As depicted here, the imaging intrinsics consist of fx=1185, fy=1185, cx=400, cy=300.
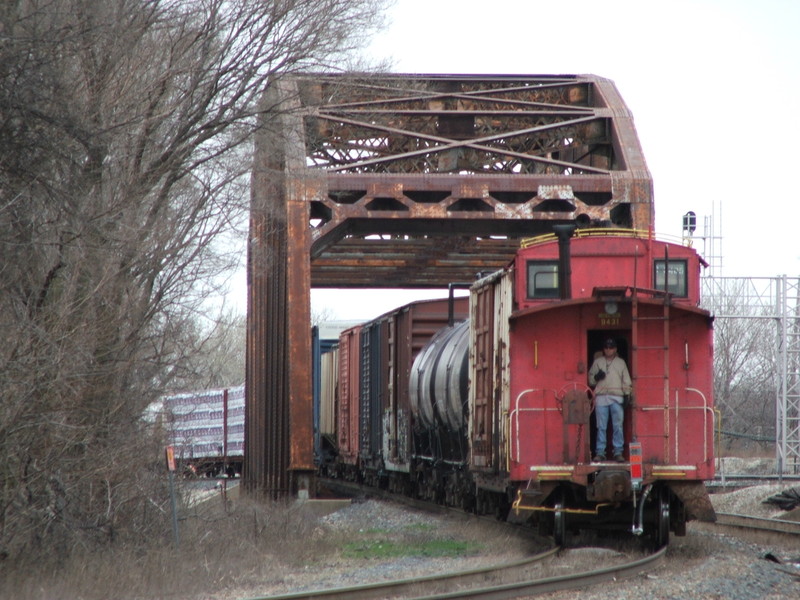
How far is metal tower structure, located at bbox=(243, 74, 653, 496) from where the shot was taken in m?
19.8

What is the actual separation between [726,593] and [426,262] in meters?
24.4

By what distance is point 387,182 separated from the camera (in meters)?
22.1

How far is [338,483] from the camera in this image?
3108 centimetres

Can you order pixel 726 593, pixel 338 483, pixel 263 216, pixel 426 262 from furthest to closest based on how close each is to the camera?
pixel 426 262 → pixel 338 483 → pixel 263 216 → pixel 726 593

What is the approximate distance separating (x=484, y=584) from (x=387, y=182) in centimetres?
1247

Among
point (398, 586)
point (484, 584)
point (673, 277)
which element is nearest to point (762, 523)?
point (673, 277)

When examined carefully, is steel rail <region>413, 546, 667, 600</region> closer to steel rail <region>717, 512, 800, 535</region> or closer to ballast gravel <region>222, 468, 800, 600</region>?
ballast gravel <region>222, 468, 800, 600</region>

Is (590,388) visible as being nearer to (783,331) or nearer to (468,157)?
(468,157)

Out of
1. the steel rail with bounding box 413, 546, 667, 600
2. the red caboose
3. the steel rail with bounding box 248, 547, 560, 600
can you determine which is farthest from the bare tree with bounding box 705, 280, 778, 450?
the steel rail with bounding box 248, 547, 560, 600

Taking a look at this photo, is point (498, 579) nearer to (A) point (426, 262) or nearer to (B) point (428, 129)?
(B) point (428, 129)

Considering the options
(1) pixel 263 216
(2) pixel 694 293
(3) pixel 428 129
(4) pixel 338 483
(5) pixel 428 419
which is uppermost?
(3) pixel 428 129

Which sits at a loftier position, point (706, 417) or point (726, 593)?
point (706, 417)

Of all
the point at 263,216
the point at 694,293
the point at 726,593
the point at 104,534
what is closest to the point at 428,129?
the point at 263,216

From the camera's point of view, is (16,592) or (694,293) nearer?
(16,592)
